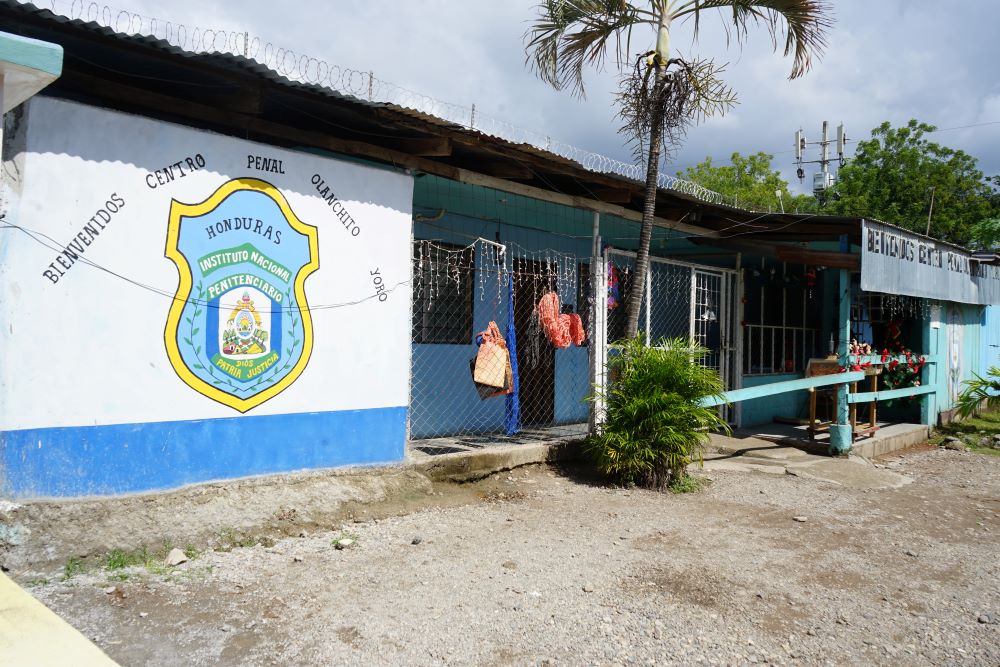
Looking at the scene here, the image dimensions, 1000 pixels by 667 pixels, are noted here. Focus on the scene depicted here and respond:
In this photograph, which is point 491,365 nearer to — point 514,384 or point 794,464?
point 514,384

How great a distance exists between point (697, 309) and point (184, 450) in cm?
655

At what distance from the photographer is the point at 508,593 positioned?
12.9 ft

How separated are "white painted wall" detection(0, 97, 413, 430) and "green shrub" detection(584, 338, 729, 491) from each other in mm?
2435

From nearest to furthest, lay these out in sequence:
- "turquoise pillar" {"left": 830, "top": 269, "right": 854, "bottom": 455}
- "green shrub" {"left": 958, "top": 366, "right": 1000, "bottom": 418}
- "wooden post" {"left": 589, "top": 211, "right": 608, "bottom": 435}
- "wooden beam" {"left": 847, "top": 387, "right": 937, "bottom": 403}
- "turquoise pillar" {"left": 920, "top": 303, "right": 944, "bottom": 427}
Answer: "wooden post" {"left": 589, "top": 211, "right": 608, "bottom": 435}
"turquoise pillar" {"left": 830, "top": 269, "right": 854, "bottom": 455}
"wooden beam" {"left": 847, "top": 387, "right": 937, "bottom": 403}
"turquoise pillar" {"left": 920, "top": 303, "right": 944, "bottom": 427}
"green shrub" {"left": 958, "top": 366, "right": 1000, "bottom": 418}

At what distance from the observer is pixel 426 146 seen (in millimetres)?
5566

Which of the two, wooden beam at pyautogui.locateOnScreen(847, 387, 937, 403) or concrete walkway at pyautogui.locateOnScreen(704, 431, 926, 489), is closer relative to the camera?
concrete walkway at pyautogui.locateOnScreen(704, 431, 926, 489)

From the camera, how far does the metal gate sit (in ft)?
30.0

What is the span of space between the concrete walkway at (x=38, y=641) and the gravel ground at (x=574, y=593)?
Result: 48 centimetres

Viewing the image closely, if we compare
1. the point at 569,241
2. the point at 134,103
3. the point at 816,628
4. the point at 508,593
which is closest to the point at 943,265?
the point at 569,241

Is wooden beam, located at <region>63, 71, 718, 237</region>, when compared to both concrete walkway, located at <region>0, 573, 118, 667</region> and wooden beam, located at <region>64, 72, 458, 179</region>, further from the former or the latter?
concrete walkway, located at <region>0, 573, 118, 667</region>

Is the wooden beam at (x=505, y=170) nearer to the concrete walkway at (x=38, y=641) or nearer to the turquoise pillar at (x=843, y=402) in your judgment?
the turquoise pillar at (x=843, y=402)

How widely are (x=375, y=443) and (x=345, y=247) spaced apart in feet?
4.76

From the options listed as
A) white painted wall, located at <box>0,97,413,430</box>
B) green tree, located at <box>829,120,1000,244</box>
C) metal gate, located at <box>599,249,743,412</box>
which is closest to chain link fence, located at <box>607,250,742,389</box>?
metal gate, located at <box>599,249,743,412</box>

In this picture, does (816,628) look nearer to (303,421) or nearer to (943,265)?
(303,421)
